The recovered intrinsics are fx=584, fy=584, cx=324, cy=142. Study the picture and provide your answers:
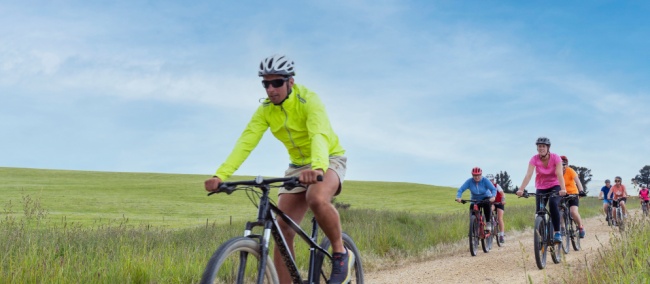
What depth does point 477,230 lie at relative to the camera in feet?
44.9

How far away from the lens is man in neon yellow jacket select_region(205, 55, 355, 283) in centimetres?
484

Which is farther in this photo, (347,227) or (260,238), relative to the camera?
(347,227)

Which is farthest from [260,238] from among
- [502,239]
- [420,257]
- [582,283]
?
[502,239]

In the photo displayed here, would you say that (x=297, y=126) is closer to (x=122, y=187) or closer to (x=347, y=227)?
(x=347, y=227)

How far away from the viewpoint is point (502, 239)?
15.6 m

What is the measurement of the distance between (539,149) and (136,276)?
7.85 m

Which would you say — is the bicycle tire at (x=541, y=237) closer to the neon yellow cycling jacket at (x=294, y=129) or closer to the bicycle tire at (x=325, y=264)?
the bicycle tire at (x=325, y=264)

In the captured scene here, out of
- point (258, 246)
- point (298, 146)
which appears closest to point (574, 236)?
point (298, 146)

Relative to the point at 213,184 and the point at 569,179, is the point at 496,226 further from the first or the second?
the point at 213,184

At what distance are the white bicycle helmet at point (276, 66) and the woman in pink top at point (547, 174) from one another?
7.40 meters

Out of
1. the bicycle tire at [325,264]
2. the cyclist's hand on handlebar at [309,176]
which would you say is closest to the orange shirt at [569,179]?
the bicycle tire at [325,264]

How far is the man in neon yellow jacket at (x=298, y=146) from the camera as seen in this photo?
190 inches

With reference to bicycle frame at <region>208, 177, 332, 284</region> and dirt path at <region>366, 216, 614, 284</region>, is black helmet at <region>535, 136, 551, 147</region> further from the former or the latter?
bicycle frame at <region>208, 177, 332, 284</region>

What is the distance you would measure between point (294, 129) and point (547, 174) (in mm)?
7715
